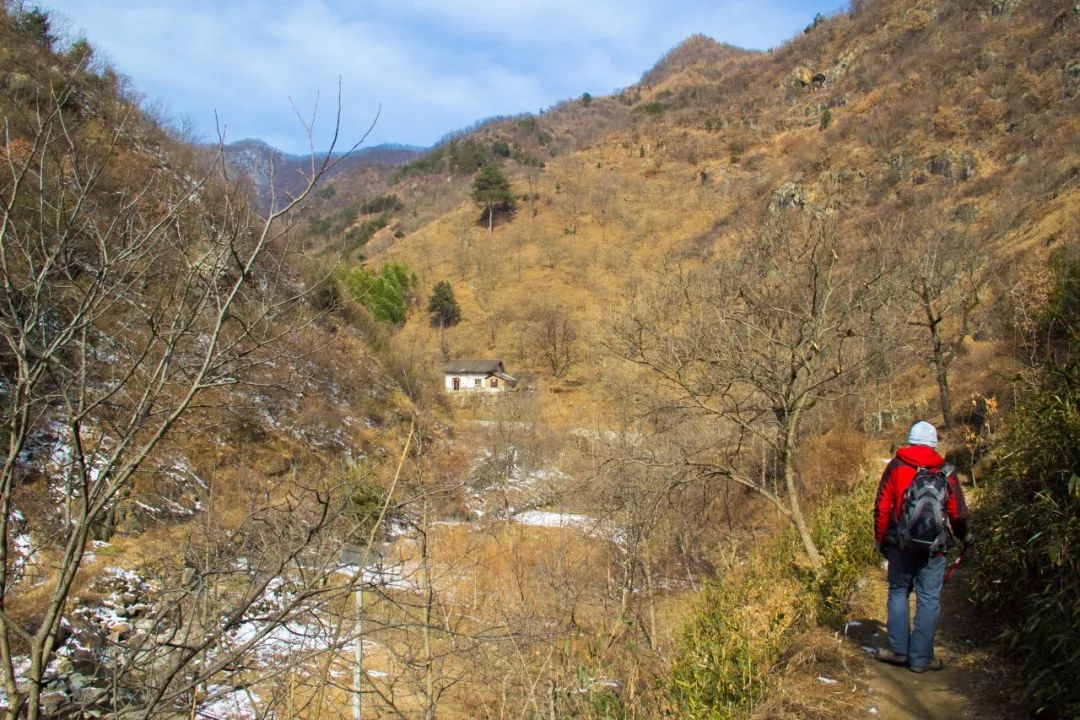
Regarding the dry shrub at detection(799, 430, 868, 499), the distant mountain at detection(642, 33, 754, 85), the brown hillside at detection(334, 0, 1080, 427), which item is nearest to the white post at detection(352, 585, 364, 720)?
the dry shrub at detection(799, 430, 868, 499)

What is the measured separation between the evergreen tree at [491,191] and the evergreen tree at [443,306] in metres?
13.6

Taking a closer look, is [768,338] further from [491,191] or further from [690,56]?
[690,56]

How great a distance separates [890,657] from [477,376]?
126 feet

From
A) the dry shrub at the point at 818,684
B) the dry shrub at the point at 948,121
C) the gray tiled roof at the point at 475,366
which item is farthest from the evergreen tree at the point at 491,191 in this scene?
the dry shrub at the point at 818,684

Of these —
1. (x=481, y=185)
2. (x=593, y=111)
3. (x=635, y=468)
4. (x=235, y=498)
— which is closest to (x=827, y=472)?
(x=635, y=468)

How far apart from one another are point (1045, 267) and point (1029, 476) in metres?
17.3

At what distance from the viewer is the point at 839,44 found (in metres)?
72.8

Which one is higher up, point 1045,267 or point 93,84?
point 93,84

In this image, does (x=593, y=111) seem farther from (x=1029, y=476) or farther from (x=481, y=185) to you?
(x=1029, y=476)

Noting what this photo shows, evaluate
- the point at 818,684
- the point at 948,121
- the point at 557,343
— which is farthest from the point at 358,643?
the point at 948,121

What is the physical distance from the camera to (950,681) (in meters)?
3.76

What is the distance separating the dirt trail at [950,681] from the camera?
3.46 meters

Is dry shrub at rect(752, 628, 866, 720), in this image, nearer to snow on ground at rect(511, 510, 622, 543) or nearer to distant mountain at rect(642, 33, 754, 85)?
snow on ground at rect(511, 510, 622, 543)

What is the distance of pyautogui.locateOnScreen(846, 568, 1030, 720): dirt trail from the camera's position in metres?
3.46
